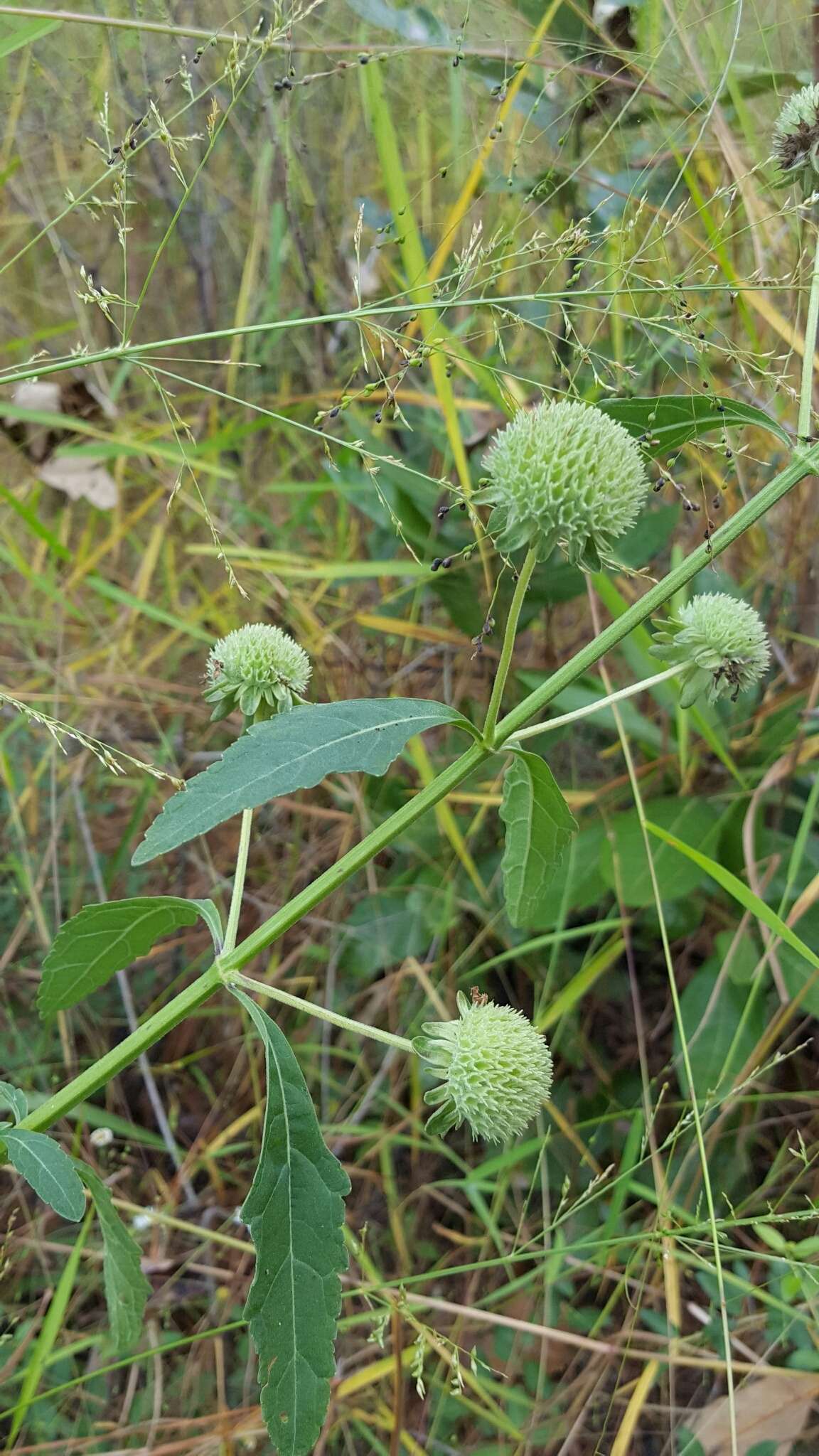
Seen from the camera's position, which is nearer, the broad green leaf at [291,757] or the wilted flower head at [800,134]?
the broad green leaf at [291,757]

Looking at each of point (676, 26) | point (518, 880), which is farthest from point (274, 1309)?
Answer: point (676, 26)

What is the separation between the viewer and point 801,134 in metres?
1.12

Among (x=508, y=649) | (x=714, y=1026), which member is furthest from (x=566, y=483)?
(x=714, y=1026)

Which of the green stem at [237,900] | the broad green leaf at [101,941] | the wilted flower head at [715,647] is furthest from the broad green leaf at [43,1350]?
the wilted flower head at [715,647]

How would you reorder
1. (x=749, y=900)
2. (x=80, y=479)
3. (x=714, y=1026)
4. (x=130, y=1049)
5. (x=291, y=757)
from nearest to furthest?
1. (x=291, y=757)
2. (x=130, y=1049)
3. (x=749, y=900)
4. (x=714, y=1026)
5. (x=80, y=479)

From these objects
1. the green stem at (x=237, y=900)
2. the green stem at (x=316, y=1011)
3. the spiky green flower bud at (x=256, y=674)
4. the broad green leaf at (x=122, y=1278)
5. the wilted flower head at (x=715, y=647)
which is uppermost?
the spiky green flower bud at (x=256, y=674)

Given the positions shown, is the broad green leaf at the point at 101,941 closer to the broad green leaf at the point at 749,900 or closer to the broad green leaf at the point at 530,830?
the broad green leaf at the point at 530,830

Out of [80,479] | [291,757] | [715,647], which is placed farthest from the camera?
[80,479]

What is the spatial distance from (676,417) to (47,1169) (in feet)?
3.02

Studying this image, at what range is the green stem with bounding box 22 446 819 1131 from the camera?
941 mm

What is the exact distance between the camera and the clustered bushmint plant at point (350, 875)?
2.91 ft

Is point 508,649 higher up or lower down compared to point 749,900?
higher up

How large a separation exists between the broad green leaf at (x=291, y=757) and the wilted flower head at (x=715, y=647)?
284mm

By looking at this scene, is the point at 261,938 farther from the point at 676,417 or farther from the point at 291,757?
the point at 676,417
